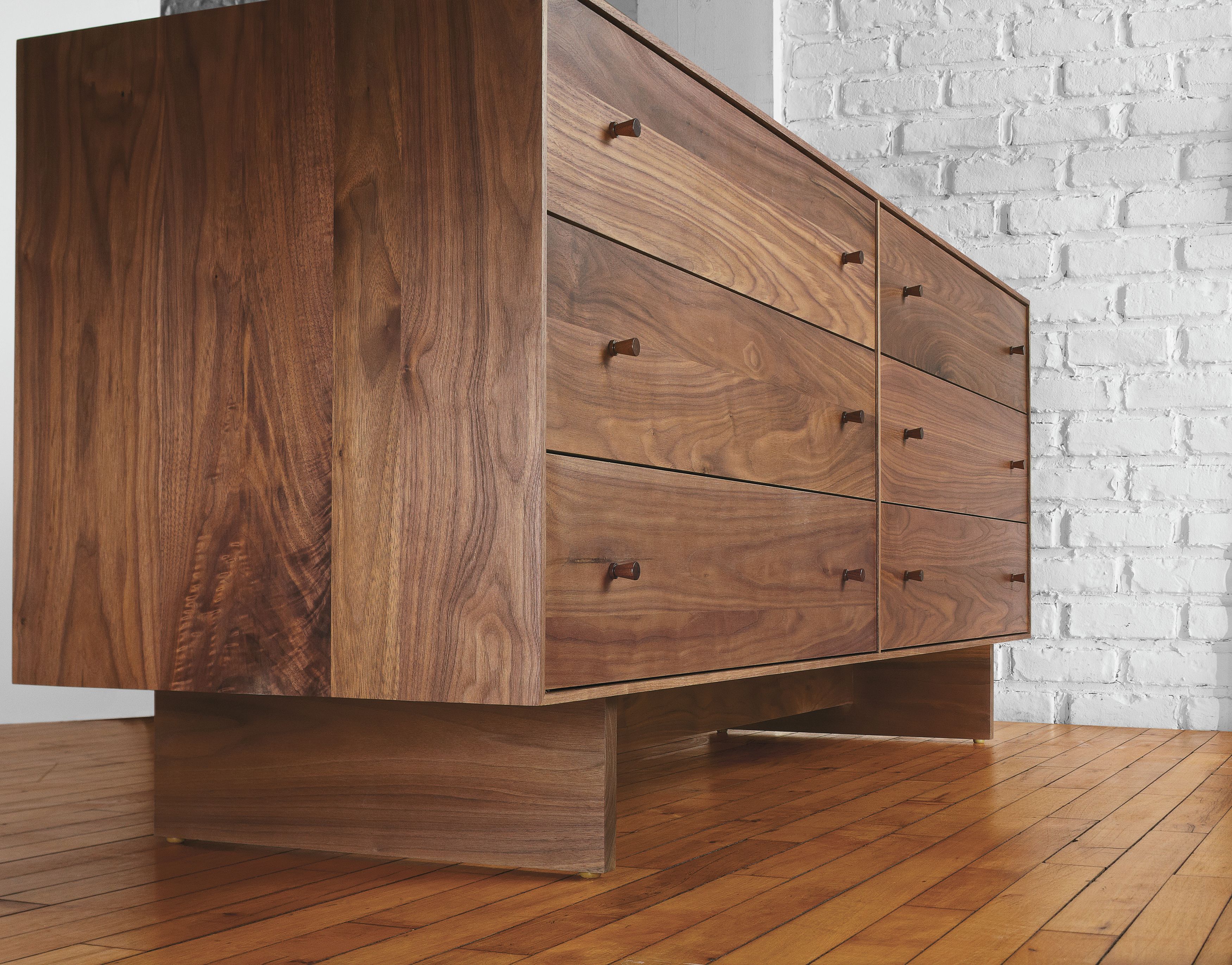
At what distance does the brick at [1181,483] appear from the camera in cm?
301

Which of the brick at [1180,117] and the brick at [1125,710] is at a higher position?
the brick at [1180,117]

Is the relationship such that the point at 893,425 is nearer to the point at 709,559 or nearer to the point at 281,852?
the point at 709,559

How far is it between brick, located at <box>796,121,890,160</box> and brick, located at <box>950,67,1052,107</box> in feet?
0.62

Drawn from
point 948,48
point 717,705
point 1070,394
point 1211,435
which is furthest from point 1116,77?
point 717,705

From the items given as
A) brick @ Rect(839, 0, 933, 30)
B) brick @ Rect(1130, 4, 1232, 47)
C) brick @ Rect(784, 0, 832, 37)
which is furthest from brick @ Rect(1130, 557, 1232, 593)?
brick @ Rect(784, 0, 832, 37)

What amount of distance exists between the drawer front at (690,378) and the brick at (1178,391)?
129cm

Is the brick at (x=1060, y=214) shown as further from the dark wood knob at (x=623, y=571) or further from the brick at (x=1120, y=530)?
the dark wood knob at (x=623, y=571)

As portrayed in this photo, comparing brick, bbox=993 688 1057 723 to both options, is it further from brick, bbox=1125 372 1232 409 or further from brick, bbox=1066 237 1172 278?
brick, bbox=1066 237 1172 278

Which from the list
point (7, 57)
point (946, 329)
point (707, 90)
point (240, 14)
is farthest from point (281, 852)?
point (7, 57)

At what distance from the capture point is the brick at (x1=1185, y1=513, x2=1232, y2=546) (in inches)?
118

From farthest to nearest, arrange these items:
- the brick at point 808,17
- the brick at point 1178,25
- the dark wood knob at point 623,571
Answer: the brick at point 808,17 → the brick at point 1178,25 → the dark wood knob at point 623,571

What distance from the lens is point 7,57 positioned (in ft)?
9.96

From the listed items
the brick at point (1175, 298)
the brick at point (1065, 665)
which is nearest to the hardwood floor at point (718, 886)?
the brick at point (1065, 665)

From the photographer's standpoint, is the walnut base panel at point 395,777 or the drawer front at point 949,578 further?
the drawer front at point 949,578
